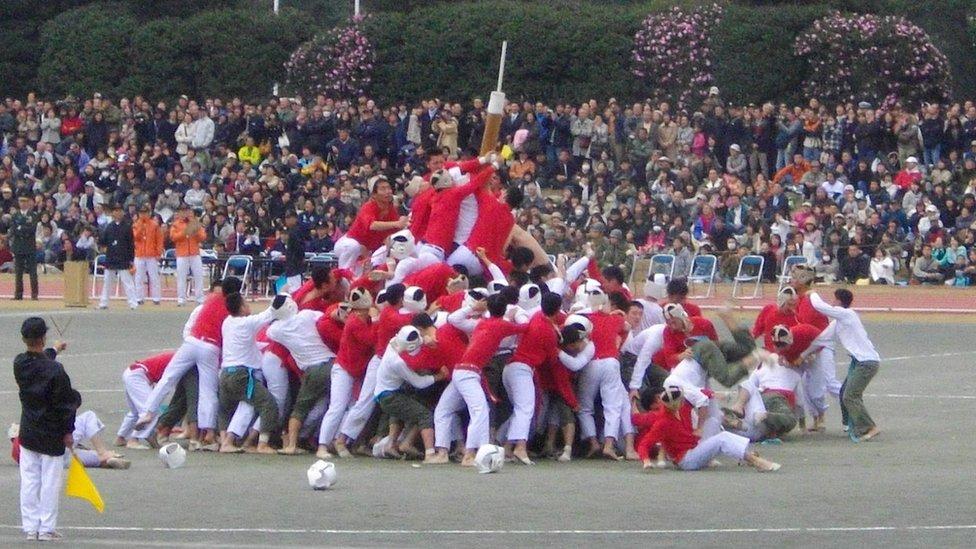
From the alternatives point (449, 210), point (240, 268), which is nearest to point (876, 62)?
point (240, 268)

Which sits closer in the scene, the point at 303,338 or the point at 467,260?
the point at 303,338

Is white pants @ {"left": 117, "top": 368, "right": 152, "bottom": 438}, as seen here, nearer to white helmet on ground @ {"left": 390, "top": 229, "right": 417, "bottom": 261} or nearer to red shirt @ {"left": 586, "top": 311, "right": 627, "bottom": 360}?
white helmet on ground @ {"left": 390, "top": 229, "right": 417, "bottom": 261}

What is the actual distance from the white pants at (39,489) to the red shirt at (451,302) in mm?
5797

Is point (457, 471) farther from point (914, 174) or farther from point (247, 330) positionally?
point (914, 174)

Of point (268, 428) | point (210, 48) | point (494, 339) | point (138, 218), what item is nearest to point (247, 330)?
point (268, 428)

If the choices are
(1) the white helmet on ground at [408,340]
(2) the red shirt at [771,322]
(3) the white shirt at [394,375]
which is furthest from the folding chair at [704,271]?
Result: (1) the white helmet on ground at [408,340]

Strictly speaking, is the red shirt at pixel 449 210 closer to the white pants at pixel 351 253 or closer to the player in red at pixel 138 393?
the white pants at pixel 351 253

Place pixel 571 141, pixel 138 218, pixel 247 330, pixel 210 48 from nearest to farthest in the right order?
pixel 247 330 < pixel 138 218 < pixel 571 141 < pixel 210 48

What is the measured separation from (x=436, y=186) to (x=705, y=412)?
4362 mm

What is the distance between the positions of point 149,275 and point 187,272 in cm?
80

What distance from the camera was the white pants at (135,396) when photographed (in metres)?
17.7

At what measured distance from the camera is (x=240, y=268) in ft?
117

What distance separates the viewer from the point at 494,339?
16094mm

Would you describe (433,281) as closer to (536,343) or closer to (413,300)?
(413,300)
